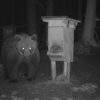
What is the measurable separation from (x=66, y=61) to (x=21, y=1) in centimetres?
1298

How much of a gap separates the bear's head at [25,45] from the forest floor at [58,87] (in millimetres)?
801

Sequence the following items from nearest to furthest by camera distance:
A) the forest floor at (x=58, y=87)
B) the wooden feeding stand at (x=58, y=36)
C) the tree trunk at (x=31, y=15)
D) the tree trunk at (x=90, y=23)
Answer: the forest floor at (x=58, y=87), the wooden feeding stand at (x=58, y=36), the tree trunk at (x=90, y=23), the tree trunk at (x=31, y=15)

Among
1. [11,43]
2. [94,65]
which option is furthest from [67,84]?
[94,65]

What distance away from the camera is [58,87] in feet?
20.7

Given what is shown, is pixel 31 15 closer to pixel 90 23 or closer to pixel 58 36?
pixel 90 23

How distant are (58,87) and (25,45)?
1373 mm

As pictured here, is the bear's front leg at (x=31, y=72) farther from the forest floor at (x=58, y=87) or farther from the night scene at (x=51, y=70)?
the forest floor at (x=58, y=87)

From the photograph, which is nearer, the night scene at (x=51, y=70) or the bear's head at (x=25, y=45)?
the night scene at (x=51, y=70)

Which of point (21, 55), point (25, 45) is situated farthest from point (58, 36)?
point (21, 55)

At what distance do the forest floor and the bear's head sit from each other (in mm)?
801

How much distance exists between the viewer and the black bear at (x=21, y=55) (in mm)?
6699

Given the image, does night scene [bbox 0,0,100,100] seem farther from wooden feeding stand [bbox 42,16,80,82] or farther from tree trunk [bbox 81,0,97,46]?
tree trunk [bbox 81,0,97,46]

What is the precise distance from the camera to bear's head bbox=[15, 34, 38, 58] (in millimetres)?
6647

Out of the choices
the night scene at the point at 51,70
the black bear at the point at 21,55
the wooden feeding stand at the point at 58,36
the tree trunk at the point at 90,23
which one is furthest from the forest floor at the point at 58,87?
the tree trunk at the point at 90,23
